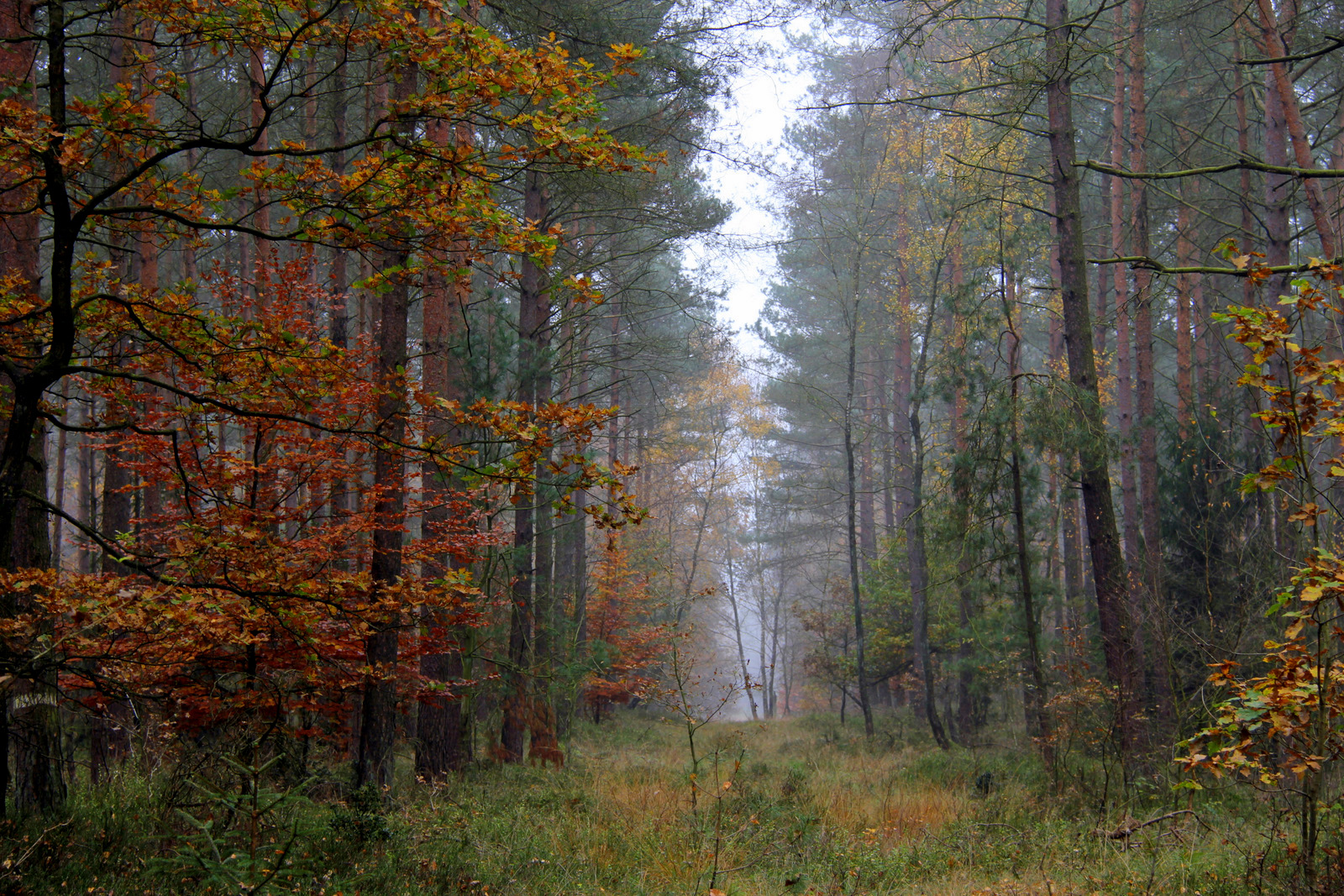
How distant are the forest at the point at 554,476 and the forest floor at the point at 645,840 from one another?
0.19 feet

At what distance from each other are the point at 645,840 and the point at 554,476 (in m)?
5.65

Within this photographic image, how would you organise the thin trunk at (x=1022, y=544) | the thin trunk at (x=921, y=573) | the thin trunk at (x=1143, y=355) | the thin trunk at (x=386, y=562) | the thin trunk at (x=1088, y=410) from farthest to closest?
the thin trunk at (x=921, y=573), the thin trunk at (x=1143, y=355), the thin trunk at (x=1022, y=544), the thin trunk at (x=1088, y=410), the thin trunk at (x=386, y=562)

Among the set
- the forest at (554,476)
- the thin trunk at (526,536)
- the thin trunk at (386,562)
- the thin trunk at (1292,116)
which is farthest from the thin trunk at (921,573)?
the thin trunk at (386,562)

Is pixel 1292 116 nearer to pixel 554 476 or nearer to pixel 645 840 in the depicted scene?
pixel 554 476

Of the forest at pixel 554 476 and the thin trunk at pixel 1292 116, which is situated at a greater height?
the thin trunk at pixel 1292 116

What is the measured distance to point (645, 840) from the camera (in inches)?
254

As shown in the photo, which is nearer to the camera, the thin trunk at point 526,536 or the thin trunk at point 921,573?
the thin trunk at point 526,536

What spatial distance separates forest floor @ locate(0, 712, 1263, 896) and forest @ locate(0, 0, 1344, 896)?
6cm

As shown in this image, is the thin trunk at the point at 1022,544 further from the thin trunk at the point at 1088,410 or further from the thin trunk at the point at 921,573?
the thin trunk at the point at 921,573

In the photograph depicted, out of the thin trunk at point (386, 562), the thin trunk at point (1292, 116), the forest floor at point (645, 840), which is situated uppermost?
the thin trunk at point (1292, 116)

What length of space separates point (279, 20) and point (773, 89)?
7474 mm

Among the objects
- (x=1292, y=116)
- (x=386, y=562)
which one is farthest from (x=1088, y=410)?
(x=386, y=562)

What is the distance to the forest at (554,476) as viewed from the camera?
4102 millimetres

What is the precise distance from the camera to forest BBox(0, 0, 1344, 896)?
13.5 ft
